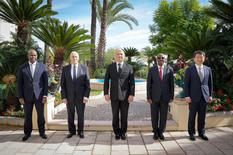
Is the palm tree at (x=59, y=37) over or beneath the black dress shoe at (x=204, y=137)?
over

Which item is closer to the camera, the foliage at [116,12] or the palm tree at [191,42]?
the palm tree at [191,42]

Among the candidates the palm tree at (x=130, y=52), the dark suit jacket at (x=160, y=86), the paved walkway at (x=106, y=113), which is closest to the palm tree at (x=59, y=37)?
the paved walkway at (x=106, y=113)

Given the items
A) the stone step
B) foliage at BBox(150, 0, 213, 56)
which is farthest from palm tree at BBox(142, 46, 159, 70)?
the stone step

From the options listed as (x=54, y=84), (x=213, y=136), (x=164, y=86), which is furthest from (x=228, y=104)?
(x=54, y=84)

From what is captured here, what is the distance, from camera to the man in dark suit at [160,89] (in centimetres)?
454

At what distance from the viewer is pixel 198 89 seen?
4.58 metres

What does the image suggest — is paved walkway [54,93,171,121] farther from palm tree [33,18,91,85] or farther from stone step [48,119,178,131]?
palm tree [33,18,91,85]

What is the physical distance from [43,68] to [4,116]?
2.15 meters

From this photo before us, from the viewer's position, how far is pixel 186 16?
67.7ft

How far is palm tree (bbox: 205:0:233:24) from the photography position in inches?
261

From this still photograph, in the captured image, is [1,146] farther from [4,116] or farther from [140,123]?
[140,123]

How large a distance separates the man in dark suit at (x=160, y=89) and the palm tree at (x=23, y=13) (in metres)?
4.49

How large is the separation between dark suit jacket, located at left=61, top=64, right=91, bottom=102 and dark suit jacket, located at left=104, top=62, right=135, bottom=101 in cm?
46

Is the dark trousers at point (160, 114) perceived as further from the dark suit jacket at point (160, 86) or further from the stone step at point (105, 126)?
the stone step at point (105, 126)
